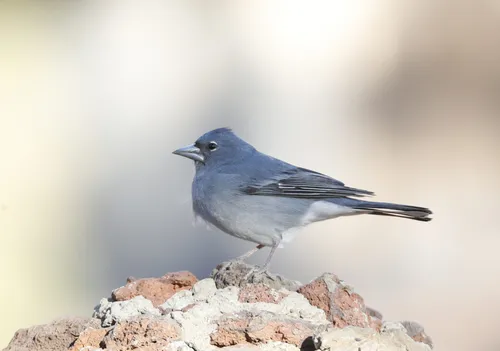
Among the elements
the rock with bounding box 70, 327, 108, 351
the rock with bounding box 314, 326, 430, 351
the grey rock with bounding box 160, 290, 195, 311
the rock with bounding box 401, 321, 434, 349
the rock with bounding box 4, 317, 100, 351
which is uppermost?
the rock with bounding box 314, 326, 430, 351

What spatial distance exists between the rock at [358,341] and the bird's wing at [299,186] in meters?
1.46

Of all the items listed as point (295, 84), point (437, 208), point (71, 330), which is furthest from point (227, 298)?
point (295, 84)

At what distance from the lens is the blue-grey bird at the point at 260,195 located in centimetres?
376

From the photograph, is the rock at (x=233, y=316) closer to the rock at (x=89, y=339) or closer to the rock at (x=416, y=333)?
the rock at (x=89, y=339)

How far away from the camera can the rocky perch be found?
7.98 feet

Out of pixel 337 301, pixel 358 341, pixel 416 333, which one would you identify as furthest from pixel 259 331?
pixel 416 333

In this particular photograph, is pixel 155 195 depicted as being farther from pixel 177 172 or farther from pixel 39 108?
pixel 39 108

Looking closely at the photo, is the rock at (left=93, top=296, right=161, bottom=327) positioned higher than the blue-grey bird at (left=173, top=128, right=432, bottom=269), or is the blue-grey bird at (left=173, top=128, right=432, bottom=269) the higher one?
the blue-grey bird at (left=173, top=128, right=432, bottom=269)

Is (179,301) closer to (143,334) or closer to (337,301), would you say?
(143,334)

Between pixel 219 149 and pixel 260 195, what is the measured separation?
1.11ft

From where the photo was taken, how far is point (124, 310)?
269 centimetres

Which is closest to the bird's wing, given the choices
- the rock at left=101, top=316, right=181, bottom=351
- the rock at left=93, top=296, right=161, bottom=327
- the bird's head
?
the bird's head

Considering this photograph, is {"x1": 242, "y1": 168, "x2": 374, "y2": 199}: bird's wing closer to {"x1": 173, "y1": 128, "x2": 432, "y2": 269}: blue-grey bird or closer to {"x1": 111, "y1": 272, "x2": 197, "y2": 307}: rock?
{"x1": 173, "y1": 128, "x2": 432, "y2": 269}: blue-grey bird

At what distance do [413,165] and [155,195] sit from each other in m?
1.87
